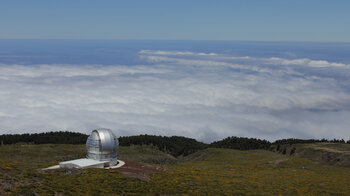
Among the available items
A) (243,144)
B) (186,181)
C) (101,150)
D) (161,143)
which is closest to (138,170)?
(101,150)

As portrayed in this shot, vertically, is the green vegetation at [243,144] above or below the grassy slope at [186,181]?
above

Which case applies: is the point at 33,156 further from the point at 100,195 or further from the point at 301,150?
the point at 301,150

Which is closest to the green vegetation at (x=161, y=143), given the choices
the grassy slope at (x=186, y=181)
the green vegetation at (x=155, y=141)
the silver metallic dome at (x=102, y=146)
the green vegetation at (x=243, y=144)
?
the green vegetation at (x=155, y=141)

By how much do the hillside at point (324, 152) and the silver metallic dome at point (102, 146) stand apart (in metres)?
36.4

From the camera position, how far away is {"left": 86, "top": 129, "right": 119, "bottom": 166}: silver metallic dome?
1517 inches

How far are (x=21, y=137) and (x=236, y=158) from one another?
54.6m

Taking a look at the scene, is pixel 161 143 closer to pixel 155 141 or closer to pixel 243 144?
pixel 155 141

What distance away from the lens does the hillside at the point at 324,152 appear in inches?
2110

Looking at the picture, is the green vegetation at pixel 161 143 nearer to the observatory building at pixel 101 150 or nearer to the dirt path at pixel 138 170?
the dirt path at pixel 138 170

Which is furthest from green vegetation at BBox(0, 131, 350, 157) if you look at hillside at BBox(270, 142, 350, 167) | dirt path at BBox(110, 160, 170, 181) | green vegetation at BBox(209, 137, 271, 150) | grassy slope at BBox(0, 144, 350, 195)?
dirt path at BBox(110, 160, 170, 181)

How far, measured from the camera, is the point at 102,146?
1512 inches

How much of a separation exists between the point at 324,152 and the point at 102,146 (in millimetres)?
41569

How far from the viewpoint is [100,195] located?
2605 cm

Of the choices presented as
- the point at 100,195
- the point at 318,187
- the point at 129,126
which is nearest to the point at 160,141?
the point at 318,187
